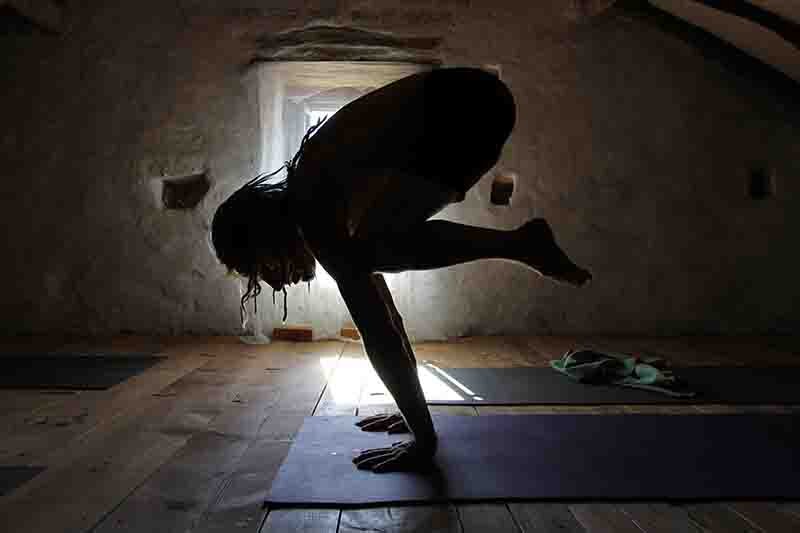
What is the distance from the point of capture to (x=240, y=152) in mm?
4004

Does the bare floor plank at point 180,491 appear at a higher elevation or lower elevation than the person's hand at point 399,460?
lower

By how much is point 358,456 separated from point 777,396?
1705 mm

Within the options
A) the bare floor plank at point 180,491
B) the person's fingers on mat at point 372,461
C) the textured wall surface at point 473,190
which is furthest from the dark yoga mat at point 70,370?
the person's fingers on mat at point 372,461

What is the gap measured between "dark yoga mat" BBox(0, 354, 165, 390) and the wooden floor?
106mm

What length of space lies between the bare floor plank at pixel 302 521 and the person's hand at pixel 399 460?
0.24 meters

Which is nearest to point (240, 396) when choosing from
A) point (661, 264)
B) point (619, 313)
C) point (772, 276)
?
point (619, 313)

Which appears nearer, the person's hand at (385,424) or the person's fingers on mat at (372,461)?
the person's fingers on mat at (372,461)

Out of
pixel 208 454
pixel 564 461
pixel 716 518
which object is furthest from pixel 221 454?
pixel 716 518

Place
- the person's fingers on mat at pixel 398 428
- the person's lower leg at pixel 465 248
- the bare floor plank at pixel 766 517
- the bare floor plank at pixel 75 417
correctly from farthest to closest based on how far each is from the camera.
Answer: the person's fingers on mat at pixel 398 428 → the bare floor plank at pixel 75 417 → the person's lower leg at pixel 465 248 → the bare floor plank at pixel 766 517

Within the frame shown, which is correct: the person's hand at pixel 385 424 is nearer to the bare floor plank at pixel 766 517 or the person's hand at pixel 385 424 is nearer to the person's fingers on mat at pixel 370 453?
the person's fingers on mat at pixel 370 453

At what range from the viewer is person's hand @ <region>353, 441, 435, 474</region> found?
151cm

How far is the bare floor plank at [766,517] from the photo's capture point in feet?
3.88

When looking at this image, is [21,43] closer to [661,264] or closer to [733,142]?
[661,264]

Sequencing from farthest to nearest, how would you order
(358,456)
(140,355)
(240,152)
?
(240,152) → (140,355) → (358,456)
